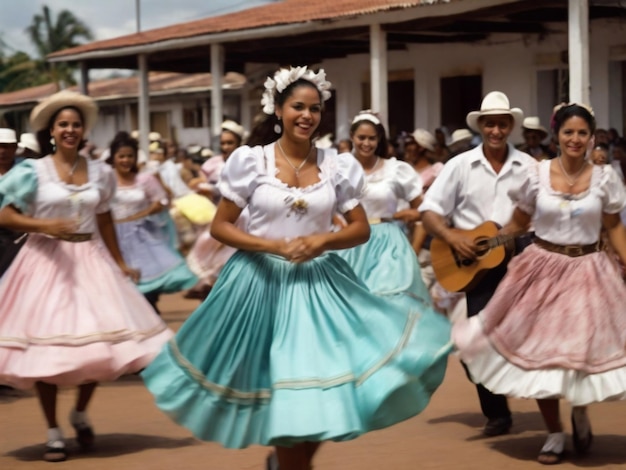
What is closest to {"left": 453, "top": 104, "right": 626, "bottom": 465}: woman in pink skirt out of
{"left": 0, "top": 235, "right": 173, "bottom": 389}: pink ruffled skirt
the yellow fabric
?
{"left": 0, "top": 235, "right": 173, "bottom": 389}: pink ruffled skirt

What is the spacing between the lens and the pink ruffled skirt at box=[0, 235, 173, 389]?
24.9ft

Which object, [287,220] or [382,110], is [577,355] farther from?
[382,110]

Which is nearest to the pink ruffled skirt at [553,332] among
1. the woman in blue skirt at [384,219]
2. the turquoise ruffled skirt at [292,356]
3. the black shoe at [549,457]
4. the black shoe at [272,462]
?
the black shoe at [549,457]

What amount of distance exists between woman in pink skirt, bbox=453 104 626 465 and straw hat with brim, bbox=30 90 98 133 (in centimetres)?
246

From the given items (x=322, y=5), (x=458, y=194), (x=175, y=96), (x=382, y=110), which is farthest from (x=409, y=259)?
(x=175, y=96)

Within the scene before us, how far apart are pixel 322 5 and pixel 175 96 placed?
46.6 ft

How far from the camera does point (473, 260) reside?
26.4ft

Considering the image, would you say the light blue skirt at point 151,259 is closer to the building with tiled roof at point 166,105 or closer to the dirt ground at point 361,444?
the dirt ground at point 361,444

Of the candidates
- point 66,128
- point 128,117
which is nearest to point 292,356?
point 66,128

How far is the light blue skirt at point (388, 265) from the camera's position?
975cm

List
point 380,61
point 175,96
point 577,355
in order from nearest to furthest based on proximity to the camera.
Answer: point 577,355 < point 380,61 < point 175,96

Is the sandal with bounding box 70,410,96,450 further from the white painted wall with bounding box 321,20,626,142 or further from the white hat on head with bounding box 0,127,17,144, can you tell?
the white painted wall with bounding box 321,20,626,142

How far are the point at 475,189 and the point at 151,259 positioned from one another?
17.8ft

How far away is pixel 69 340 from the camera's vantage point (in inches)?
301
